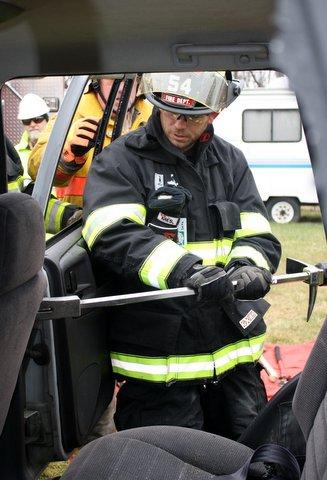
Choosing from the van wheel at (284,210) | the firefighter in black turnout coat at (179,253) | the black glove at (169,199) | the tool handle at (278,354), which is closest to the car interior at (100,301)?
the firefighter in black turnout coat at (179,253)

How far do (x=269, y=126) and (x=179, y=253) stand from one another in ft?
38.3

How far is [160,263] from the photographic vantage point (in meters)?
2.55

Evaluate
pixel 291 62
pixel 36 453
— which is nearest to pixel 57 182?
pixel 36 453

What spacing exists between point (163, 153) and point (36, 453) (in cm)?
110

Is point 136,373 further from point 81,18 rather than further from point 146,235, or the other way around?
point 81,18

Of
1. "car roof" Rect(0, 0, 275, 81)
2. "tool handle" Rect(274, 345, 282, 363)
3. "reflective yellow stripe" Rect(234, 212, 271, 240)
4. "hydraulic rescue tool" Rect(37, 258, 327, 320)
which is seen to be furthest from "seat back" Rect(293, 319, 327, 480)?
"tool handle" Rect(274, 345, 282, 363)

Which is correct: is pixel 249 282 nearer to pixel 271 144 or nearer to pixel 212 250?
pixel 212 250

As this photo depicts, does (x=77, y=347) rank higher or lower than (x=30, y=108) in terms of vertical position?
lower

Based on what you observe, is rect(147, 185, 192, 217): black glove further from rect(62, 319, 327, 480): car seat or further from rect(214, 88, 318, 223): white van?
rect(214, 88, 318, 223): white van

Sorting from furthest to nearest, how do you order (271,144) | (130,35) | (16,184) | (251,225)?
(271,144)
(16,184)
(251,225)
(130,35)

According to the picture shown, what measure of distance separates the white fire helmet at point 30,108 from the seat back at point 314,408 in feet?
17.6

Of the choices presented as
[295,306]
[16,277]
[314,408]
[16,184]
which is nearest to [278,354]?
[295,306]

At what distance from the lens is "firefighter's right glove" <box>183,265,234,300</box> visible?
2.41m

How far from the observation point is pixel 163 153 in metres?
2.78
